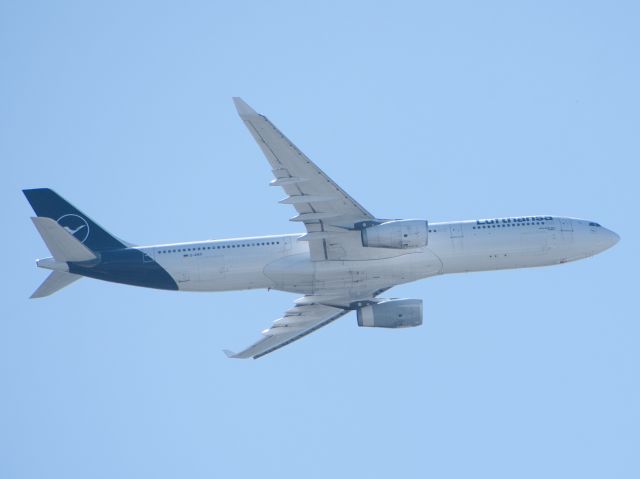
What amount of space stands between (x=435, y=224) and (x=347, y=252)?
567cm

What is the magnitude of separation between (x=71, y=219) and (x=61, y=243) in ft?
12.1

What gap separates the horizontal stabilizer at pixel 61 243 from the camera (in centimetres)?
6994

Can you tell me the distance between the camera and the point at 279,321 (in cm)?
7819

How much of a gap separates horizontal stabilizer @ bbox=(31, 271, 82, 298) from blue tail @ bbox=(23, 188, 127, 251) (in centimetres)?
220

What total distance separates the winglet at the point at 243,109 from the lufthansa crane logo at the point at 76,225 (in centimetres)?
1375

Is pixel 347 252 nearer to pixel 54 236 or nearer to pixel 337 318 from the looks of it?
pixel 337 318

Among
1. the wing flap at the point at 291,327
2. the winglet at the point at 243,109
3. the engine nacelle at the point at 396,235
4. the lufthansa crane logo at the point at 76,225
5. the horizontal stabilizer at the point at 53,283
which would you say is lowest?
the wing flap at the point at 291,327

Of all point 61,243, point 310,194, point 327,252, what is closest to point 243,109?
point 310,194

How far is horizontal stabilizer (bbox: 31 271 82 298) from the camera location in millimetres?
72125

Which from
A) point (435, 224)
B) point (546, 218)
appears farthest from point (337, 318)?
point (546, 218)

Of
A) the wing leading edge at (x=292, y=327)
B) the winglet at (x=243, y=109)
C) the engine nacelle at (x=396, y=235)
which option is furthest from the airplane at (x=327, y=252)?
the winglet at (x=243, y=109)

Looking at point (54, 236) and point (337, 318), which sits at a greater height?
point (54, 236)

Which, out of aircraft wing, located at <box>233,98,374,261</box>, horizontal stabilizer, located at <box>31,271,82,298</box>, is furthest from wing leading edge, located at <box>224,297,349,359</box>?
horizontal stabilizer, located at <box>31,271,82,298</box>

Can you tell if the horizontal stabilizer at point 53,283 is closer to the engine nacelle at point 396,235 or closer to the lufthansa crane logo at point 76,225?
the lufthansa crane logo at point 76,225
